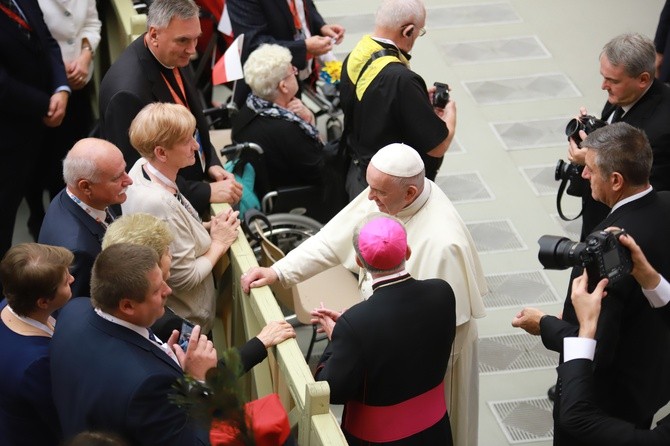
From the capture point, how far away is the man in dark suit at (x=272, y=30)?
5.84 meters

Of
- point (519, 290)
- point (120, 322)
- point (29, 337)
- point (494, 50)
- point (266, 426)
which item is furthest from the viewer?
point (494, 50)

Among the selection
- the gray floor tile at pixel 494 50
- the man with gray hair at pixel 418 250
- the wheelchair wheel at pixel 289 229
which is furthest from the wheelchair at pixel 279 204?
the gray floor tile at pixel 494 50

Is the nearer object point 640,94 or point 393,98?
A: point 640,94

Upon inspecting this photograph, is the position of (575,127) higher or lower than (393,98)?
lower

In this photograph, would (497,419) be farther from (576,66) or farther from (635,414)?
(576,66)

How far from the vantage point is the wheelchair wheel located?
500cm

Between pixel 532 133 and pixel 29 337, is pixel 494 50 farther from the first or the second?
pixel 29 337

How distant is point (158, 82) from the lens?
4340 millimetres

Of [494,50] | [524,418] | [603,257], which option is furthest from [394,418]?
[494,50]

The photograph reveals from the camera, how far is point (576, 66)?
7.89 m

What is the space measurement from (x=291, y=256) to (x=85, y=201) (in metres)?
0.90

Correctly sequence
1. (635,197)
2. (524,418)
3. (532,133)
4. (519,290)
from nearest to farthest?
(635,197), (524,418), (519,290), (532,133)

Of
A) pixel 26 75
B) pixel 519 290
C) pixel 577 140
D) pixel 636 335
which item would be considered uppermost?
pixel 26 75

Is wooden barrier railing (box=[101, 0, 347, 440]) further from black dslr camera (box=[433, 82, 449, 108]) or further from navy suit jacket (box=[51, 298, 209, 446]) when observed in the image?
black dslr camera (box=[433, 82, 449, 108])
